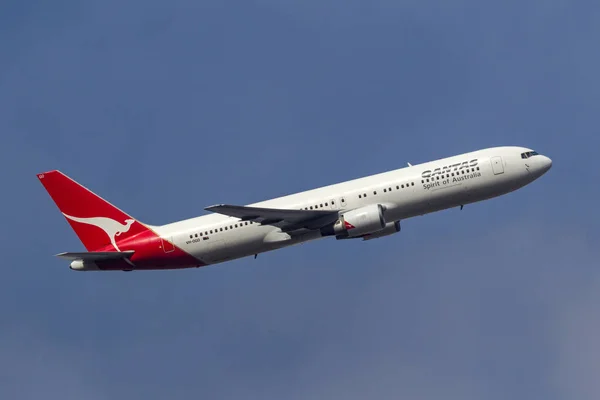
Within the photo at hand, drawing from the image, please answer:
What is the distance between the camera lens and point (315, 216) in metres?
75.2

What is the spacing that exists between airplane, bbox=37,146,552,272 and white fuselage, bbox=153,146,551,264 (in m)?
0.07

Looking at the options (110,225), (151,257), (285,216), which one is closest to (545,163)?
(285,216)

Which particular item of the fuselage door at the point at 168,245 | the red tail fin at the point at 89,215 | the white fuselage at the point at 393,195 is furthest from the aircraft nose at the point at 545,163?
the red tail fin at the point at 89,215

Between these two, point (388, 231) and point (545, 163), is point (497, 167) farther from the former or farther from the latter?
point (388, 231)

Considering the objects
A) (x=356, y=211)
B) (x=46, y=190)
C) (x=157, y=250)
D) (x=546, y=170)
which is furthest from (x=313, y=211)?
(x=46, y=190)

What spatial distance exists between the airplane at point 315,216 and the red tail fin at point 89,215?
112 millimetres

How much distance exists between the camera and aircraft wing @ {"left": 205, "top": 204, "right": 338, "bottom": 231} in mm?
73312

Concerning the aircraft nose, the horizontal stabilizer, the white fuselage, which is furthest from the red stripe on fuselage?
the aircraft nose

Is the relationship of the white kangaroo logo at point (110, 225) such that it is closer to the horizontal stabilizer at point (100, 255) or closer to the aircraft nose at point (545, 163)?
the horizontal stabilizer at point (100, 255)

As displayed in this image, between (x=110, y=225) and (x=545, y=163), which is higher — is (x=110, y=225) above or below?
above

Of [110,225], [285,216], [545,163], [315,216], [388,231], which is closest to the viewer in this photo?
[285,216]

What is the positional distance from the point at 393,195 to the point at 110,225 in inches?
924

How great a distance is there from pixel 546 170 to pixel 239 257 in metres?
24.6

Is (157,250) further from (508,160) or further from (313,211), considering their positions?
(508,160)
